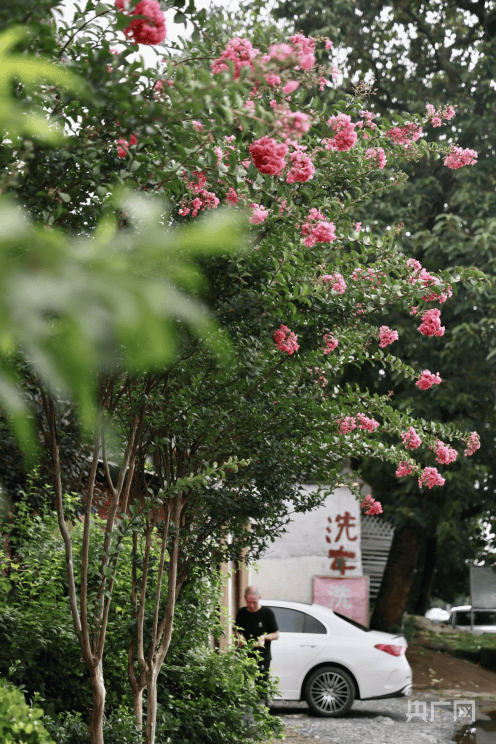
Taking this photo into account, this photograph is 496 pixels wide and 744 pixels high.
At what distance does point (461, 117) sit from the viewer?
14438 millimetres

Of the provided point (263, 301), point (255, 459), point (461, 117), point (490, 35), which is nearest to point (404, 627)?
point (461, 117)

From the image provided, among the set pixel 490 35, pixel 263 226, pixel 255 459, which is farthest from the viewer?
pixel 490 35

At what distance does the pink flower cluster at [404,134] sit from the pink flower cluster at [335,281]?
983 millimetres

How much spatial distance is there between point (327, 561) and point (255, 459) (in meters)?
11.5

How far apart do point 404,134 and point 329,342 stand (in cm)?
121

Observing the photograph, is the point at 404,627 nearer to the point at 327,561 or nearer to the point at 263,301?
the point at 327,561

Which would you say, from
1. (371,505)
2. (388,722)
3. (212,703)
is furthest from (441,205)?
(212,703)

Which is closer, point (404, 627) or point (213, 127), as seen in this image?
point (213, 127)

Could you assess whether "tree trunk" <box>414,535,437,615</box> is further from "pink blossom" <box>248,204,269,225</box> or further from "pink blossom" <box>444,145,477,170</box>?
"pink blossom" <box>248,204,269,225</box>

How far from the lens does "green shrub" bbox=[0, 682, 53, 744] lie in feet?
8.95

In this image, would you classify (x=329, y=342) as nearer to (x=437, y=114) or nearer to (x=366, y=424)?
(x=366, y=424)

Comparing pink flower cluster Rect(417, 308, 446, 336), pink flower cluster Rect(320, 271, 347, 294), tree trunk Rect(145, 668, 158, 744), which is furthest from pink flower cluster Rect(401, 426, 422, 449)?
tree trunk Rect(145, 668, 158, 744)

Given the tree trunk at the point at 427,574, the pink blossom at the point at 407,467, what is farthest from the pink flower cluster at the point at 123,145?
the tree trunk at the point at 427,574

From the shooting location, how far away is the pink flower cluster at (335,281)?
12.9 feet
